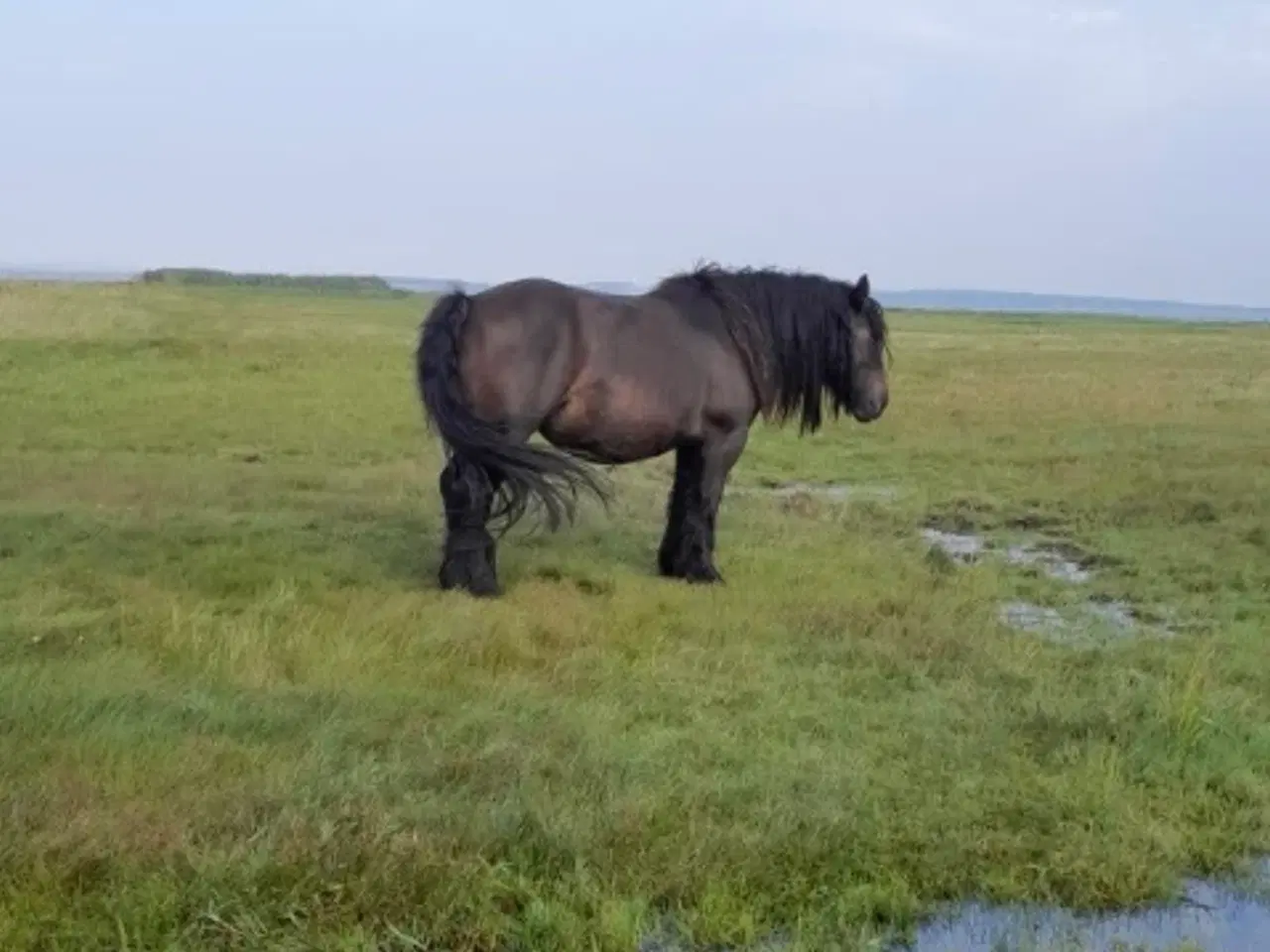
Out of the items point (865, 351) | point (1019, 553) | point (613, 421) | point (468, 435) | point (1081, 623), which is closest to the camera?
point (468, 435)

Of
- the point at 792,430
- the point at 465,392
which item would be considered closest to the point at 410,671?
the point at 465,392

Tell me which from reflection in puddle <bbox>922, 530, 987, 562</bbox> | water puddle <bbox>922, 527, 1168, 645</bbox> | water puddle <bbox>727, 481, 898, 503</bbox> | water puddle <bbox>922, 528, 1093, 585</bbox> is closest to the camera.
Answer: water puddle <bbox>922, 527, 1168, 645</bbox>

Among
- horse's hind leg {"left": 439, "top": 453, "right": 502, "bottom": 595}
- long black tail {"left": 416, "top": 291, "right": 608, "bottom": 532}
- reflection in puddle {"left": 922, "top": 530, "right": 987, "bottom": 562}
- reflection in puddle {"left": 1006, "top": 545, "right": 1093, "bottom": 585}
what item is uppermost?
long black tail {"left": 416, "top": 291, "right": 608, "bottom": 532}

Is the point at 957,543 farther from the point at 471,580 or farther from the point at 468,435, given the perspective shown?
the point at 468,435

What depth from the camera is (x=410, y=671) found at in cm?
676

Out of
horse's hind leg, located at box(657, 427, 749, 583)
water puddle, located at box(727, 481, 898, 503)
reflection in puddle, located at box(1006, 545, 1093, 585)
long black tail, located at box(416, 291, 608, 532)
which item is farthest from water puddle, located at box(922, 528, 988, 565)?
long black tail, located at box(416, 291, 608, 532)

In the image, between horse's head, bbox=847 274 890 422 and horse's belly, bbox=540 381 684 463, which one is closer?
horse's belly, bbox=540 381 684 463

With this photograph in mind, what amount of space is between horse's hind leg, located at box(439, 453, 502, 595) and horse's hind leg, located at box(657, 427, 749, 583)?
1.38 m

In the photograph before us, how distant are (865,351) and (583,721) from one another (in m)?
4.48

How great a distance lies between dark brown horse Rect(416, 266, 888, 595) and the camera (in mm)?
8406

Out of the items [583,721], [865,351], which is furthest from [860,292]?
[583,721]

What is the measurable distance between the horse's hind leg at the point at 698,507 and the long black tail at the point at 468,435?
1244 mm

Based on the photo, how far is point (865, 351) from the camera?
32.5 feet

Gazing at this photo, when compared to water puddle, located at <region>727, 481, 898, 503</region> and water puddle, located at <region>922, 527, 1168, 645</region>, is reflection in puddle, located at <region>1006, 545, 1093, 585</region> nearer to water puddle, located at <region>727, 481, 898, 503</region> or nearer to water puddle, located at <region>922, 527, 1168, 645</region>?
water puddle, located at <region>922, 527, 1168, 645</region>
